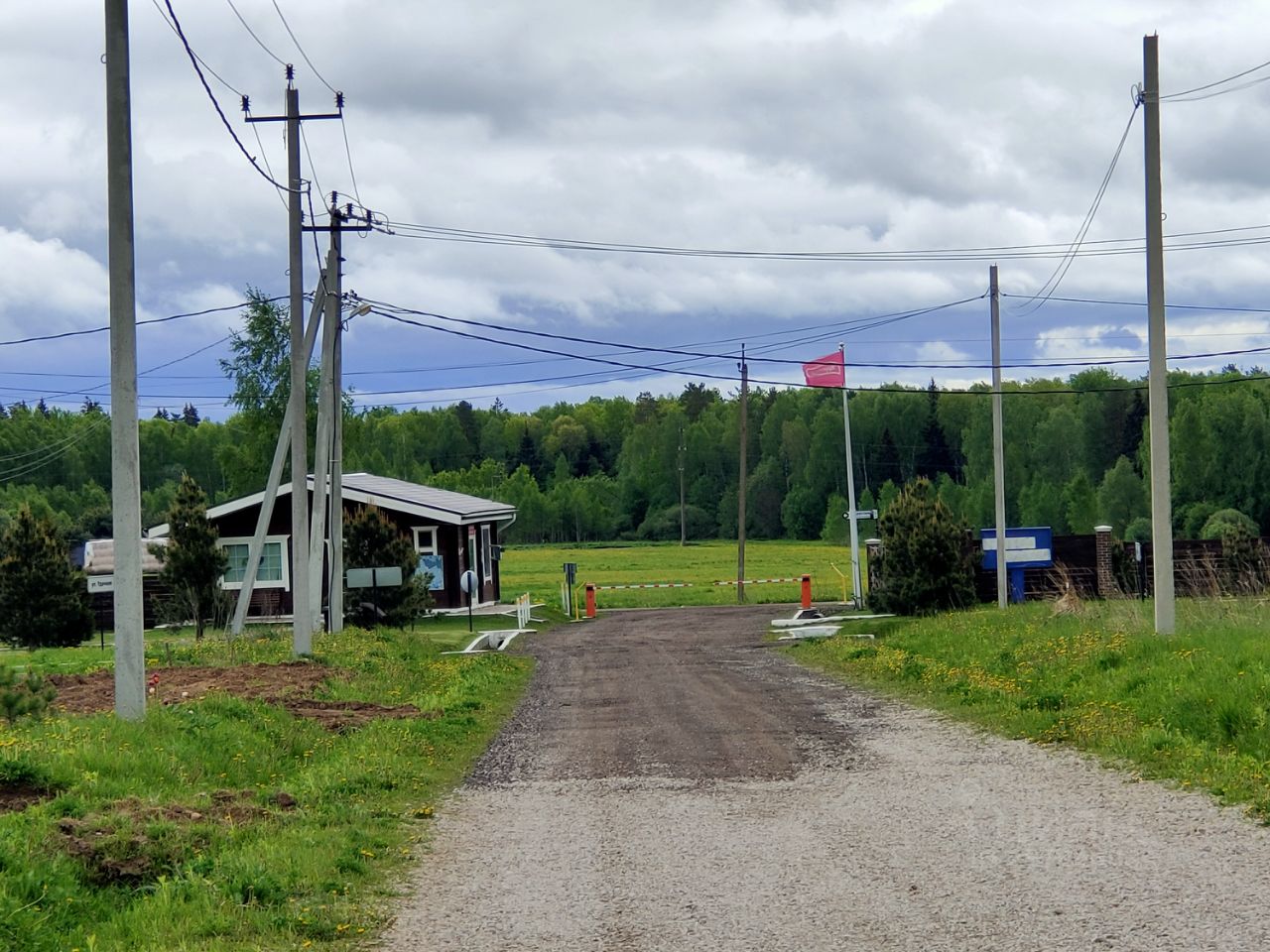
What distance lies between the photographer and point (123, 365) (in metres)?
12.3

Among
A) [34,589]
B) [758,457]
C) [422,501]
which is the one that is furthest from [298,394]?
[758,457]

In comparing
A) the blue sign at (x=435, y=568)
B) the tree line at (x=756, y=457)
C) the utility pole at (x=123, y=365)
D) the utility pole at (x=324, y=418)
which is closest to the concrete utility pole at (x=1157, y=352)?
the utility pole at (x=123, y=365)

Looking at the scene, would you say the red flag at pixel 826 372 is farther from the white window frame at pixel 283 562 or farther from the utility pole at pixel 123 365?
the utility pole at pixel 123 365

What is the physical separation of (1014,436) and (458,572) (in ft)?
253

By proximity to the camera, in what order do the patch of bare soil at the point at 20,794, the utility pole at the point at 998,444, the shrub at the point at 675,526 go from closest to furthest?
the patch of bare soil at the point at 20,794, the utility pole at the point at 998,444, the shrub at the point at 675,526

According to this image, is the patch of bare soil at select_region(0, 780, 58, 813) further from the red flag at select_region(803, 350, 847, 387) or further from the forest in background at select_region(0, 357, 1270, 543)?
the forest in background at select_region(0, 357, 1270, 543)

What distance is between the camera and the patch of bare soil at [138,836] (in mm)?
7730

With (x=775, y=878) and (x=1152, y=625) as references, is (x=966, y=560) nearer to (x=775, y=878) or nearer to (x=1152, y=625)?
(x=1152, y=625)

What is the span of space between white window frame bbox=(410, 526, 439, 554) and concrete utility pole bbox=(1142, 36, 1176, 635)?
26.3 metres

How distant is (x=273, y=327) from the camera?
201ft

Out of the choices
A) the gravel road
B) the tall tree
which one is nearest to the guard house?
the tall tree

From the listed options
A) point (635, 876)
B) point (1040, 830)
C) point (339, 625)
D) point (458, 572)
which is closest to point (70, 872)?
point (635, 876)

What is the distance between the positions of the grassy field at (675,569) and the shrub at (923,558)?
11.8 meters

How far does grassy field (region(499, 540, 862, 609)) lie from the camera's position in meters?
47.8
